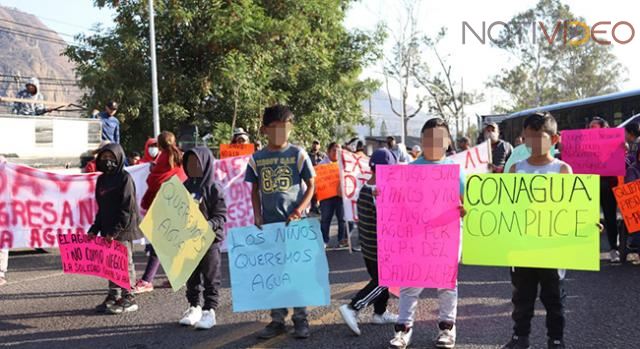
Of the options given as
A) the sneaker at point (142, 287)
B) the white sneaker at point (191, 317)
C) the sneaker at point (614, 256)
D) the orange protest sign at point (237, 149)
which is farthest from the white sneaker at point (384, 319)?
the orange protest sign at point (237, 149)

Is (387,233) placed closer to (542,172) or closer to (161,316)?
(542,172)

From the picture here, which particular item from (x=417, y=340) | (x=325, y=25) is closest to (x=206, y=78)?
(x=325, y=25)

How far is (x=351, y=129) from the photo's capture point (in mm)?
29734

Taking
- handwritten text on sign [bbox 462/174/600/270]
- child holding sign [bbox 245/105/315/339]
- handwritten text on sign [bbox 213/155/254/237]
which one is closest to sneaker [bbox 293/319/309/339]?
child holding sign [bbox 245/105/315/339]

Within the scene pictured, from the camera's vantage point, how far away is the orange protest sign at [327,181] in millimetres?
9680

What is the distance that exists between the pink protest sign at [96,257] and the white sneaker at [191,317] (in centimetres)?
66

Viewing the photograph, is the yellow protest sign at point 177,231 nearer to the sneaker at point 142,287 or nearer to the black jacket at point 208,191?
the black jacket at point 208,191

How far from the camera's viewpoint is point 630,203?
6.44m

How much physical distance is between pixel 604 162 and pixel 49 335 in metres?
6.38

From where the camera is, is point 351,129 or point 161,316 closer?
point 161,316

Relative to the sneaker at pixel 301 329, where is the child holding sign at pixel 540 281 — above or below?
above

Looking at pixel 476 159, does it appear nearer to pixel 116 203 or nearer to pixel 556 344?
pixel 556 344

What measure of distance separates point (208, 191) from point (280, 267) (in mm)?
1016

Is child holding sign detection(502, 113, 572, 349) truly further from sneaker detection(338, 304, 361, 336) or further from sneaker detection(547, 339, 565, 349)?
sneaker detection(338, 304, 361, 336)
